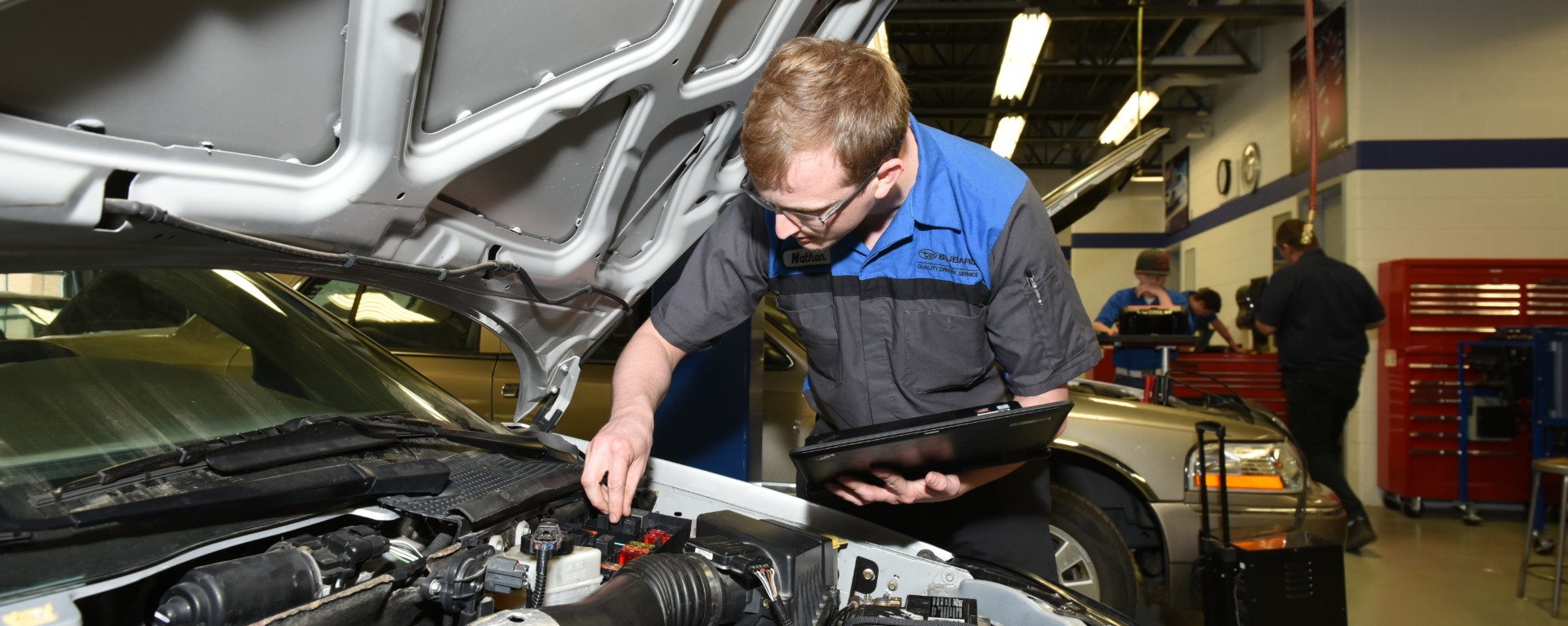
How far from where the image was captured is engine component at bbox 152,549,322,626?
3.21ft

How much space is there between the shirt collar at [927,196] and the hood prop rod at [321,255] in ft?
2.27

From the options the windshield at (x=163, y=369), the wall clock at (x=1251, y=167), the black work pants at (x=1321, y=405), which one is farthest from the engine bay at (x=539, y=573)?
the wall clock at (x=1251, y=167)

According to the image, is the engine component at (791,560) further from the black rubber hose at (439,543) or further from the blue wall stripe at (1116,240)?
the blue wall stripe at (1116,240)

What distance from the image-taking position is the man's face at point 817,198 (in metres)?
1.46

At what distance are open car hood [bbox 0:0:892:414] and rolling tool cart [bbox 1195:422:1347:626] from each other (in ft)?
6.06

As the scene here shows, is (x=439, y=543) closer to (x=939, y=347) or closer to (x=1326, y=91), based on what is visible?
(x=939, y=347)

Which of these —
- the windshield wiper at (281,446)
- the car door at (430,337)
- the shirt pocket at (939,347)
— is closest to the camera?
the windshield wiper at (281,446)

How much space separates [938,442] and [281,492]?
36.1 inches

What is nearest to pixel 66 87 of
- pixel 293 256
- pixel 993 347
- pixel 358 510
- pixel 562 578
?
pixel 293 256

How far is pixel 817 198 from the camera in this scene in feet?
4.92

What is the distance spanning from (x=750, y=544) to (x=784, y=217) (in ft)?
1.75

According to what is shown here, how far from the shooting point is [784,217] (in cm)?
159

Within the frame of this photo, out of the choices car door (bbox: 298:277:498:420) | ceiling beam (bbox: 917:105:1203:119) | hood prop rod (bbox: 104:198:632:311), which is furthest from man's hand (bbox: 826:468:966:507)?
ceiling beam (bbox: 917:105:1203:119)

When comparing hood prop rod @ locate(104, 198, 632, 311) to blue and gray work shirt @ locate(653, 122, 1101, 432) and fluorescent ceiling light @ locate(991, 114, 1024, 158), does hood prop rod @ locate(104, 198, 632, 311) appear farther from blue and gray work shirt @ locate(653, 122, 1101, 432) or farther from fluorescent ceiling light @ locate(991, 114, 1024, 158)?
fluorescent ceiling light @ locate(991, 114, 1024, 158)
